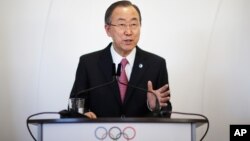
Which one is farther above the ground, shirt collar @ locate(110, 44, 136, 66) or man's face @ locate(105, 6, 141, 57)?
man's face @ locate(105, 6, 141, 57)

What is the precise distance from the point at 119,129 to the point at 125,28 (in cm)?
113

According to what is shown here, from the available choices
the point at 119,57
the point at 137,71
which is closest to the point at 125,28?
the point at 119,57

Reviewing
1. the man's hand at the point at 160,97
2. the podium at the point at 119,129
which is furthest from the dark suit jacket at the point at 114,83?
the podium at the point at 119,129

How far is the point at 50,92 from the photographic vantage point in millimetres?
3273

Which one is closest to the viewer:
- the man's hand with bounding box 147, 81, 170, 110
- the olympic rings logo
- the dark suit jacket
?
the olympic rings logo

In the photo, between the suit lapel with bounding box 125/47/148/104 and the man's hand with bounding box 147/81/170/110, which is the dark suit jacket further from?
the man's hand with bounding box 147/81/170/110

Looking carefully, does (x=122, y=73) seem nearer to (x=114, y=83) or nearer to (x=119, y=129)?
(x=114, y=83)

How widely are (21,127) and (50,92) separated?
369 millimetres

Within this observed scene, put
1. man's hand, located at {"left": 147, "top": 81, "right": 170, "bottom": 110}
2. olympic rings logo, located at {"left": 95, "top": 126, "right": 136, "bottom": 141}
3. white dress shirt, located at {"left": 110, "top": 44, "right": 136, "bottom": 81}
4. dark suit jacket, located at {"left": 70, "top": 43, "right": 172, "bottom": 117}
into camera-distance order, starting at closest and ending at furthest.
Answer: olympic rings logo, located at {"left": 95, "top": 126, "right": 136, "bottom": 141} → man's hand, located at {"left": 147, "top": 81, "right": 170, "bottom": 110} → dark suit jacket, located at {"left": 70, "top": 43, "right": 172, "bottom": 117} → white dress shirt, located at {"left": 110, "top": 44, "right": 136, "bottom": 81}

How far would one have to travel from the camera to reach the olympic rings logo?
155 centimetres

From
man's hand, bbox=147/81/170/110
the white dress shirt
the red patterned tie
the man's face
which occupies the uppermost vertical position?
the man's face

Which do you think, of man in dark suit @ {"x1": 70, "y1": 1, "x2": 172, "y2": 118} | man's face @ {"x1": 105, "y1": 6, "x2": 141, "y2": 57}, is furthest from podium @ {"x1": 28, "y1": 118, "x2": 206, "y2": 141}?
man's face @ {"x1": 105, "y1": 6, "x2": 141, "y2": 57}

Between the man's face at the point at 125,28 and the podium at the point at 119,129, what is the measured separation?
41.7 inches

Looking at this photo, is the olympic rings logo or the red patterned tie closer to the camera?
the olympic rings logo
